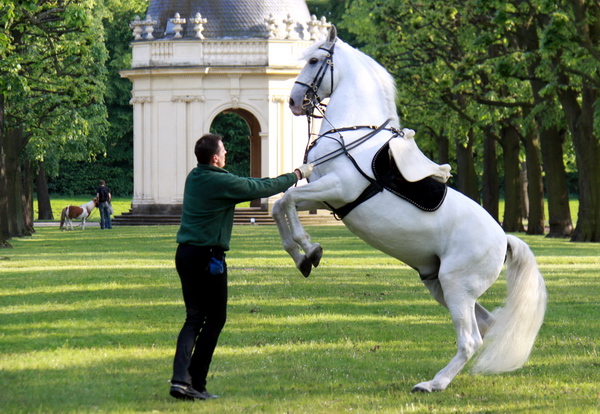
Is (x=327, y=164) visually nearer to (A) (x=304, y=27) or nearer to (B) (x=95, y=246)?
(B) (x=95, y=246)

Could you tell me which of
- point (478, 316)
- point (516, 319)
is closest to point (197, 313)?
point (478, 316)

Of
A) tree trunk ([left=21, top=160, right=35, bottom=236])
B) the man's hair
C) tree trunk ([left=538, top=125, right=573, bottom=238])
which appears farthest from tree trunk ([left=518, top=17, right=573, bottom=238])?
the man's hair

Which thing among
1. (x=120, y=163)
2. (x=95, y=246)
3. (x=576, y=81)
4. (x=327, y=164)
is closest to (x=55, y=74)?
(x=95, y=246)

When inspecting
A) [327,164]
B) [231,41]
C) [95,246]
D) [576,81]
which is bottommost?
[95,246]

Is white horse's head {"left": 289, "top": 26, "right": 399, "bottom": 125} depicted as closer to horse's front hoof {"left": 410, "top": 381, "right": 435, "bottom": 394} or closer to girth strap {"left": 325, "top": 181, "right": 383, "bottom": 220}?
girth strap {"left": 325, "top": 181, "right": 383, "bottom": 220}

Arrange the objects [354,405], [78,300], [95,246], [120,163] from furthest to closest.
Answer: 1. [120,163]
2. [95,246]
3. [78,300]
4. [354,405]

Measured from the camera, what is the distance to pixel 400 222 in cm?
964

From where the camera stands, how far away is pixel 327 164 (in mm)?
9727

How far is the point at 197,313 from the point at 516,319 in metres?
2.98

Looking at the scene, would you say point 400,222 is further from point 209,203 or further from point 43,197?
point 43,197

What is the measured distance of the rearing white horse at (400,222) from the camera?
9602 mm

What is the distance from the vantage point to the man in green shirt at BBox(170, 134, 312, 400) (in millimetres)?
9031

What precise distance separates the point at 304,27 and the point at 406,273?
3278 centimetres

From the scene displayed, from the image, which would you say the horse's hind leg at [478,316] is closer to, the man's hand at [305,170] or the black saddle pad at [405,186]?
the black saddle pad at [405,186]
